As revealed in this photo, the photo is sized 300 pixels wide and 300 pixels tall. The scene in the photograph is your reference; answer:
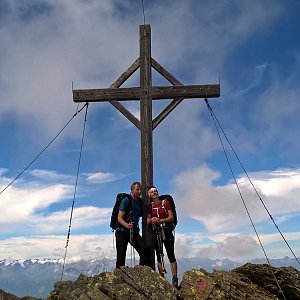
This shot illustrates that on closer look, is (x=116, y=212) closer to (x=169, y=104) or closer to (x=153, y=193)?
(x=153, y=193)

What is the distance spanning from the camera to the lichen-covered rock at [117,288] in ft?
26.2

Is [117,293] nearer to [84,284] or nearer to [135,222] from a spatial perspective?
[84,284]

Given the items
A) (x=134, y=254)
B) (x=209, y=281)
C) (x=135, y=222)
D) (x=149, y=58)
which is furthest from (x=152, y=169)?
(x=209, y=281)

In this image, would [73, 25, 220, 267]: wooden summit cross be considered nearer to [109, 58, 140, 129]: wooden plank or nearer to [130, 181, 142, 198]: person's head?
[109, 58, 140, 129]: wooden plank

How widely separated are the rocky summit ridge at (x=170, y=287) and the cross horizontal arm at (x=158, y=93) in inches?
247

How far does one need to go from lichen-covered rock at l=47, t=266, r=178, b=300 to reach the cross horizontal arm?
6.53 m

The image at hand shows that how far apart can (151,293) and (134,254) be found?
367 centimetres

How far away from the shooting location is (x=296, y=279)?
9.62 meters

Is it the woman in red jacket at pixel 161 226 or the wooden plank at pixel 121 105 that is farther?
the wooden plank at pixel 121 105

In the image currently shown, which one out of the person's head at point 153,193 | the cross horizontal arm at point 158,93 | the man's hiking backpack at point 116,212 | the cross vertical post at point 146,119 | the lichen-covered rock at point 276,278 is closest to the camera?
the lichen-covered rock at point 276,278

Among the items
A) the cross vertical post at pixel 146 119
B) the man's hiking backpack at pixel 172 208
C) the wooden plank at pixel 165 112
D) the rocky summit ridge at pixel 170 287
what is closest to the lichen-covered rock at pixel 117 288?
the rocky summit ridge at pixel 170 287

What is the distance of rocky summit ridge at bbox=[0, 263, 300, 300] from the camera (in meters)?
8.08

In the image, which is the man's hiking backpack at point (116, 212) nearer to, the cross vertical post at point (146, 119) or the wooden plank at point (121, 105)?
the cross vertical post at point (146, 119)

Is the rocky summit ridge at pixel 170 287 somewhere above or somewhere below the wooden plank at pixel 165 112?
below
